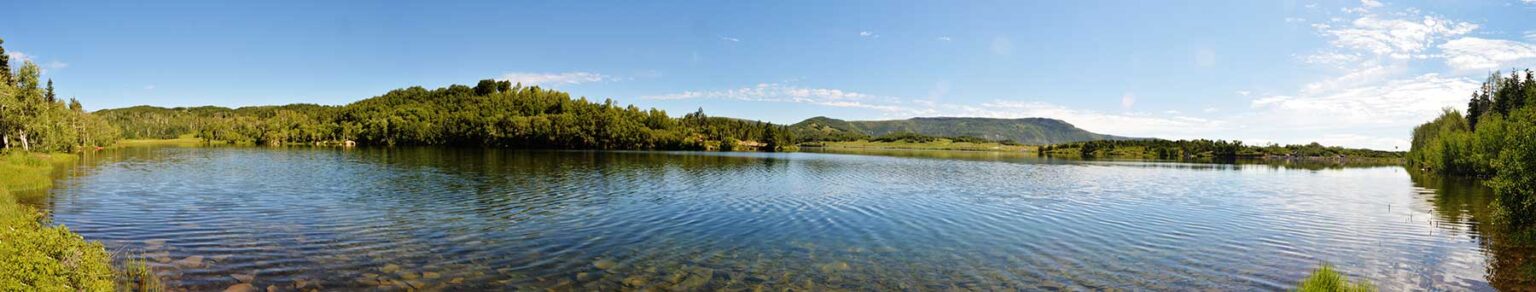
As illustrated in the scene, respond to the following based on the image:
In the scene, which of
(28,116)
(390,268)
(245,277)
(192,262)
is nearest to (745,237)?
(390,268)

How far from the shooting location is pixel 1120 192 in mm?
44344

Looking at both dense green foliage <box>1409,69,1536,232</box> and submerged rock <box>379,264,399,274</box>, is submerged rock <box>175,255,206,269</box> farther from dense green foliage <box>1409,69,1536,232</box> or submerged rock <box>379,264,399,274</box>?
dense green foliage <box>1409,69,1536,232</box>

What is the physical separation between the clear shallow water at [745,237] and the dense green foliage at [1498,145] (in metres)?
1.91

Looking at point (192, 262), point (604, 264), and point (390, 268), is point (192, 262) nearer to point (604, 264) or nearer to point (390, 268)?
point (390, 268)

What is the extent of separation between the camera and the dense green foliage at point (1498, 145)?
74.0 feet

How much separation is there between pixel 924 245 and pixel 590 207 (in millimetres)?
15167

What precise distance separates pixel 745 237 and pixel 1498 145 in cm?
7315

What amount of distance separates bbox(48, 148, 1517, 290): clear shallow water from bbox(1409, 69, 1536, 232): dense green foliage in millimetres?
1909

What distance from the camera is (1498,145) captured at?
57.2 m

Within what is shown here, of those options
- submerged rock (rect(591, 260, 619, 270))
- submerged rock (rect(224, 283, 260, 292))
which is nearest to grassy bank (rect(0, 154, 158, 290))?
submerged rock (rect(224, 283, 260, 292))

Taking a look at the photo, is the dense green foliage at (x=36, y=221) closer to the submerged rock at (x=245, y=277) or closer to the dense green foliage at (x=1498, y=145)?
the submerged rock at (x=245, y=277)

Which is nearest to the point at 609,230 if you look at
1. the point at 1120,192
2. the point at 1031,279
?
the point at 1031,279

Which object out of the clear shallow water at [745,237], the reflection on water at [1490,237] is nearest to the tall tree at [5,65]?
the clear shallow water at [745,237]

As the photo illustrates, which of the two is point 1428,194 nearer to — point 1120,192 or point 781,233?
point 1120,192
